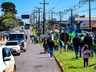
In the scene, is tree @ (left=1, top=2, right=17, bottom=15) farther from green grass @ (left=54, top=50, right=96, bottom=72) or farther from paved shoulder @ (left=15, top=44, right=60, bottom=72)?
green grass @ (left=54, top=50, right=96, bottom=72)

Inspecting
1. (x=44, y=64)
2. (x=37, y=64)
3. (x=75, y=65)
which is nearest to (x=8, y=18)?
(x=37, y=64)

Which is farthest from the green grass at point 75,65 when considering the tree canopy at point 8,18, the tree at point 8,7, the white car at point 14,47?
the tree at point 8,7

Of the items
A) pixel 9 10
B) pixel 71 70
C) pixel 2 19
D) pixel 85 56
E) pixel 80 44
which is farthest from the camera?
pixel 9 10

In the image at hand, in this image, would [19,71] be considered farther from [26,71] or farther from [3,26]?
[3,26]

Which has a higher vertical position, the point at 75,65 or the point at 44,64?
the point at 75,65

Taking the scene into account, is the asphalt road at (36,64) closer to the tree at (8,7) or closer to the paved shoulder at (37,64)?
the paved shoulder at (37,64)

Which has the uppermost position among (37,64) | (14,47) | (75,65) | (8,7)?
(8,7)

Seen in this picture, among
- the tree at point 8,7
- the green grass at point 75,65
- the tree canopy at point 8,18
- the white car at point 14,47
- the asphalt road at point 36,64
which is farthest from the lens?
the tree at point 8,7

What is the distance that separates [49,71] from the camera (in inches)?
859

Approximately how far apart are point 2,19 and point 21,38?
100 meters

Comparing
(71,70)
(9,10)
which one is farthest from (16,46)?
(9,10)

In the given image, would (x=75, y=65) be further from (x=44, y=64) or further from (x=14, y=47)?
(x=14, y=47)

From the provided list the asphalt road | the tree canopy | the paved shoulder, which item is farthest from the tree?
the paved shoulder

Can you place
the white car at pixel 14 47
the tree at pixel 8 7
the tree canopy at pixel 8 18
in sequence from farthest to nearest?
the tree at pixel 8 7 < the tree canopy at pixel 8 18 < the white car at pixel 14 47
